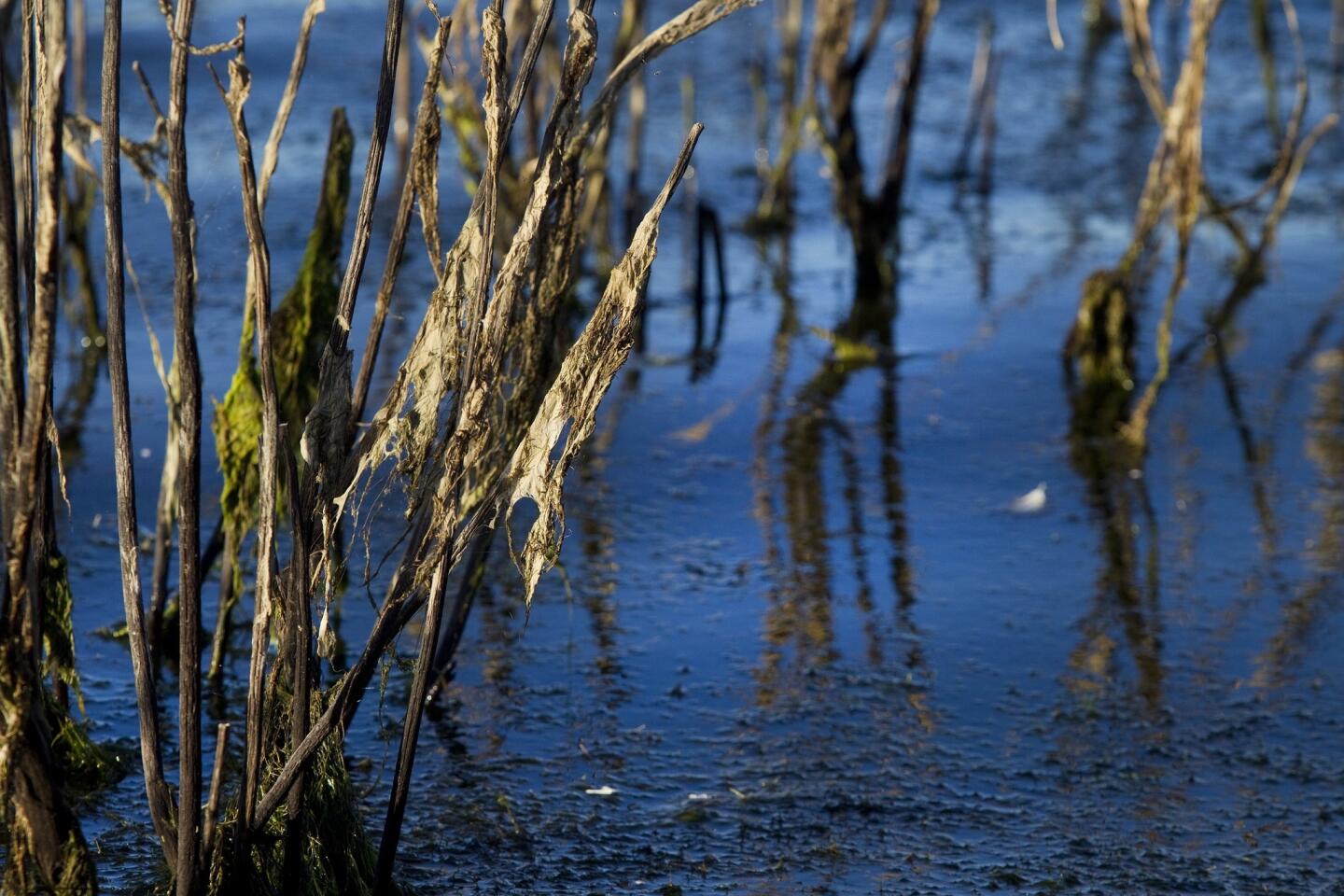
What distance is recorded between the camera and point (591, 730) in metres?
2.46

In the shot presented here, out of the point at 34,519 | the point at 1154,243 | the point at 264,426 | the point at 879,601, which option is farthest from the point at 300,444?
the point at 1154,243

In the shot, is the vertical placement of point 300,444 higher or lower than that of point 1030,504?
higher

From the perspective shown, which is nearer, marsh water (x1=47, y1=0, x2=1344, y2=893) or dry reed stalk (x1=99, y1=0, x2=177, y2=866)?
dry reed stalk (x1=99, y1=0, x2=177, y2=866)

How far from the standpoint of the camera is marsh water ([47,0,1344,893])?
2.18 m

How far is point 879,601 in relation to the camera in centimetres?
294

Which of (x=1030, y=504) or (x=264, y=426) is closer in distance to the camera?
(x=264, y=426)

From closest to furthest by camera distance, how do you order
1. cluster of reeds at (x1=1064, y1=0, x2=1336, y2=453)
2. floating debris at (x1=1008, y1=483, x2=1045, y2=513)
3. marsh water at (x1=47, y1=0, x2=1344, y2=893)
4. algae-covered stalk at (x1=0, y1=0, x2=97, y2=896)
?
algae-covered stalk at (x1=0, y1=0, x2=97, y2=896) < marsh water at (x1=47, y1=0, x2=1344, y2=893) < floating debris at (x1=1008, y1=483, x2=1045, y2=513) < cluster of reeds at (x1=1064, y1=0, x2=1336, y2=453)

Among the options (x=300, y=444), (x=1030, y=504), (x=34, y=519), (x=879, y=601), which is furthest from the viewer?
(x=1030, y=504)

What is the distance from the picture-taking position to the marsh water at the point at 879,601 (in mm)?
2180

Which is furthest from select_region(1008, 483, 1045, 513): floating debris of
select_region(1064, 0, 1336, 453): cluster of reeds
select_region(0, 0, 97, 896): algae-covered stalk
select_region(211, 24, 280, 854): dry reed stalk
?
select_region(0, 0, 97, 896): algae-covered stalk

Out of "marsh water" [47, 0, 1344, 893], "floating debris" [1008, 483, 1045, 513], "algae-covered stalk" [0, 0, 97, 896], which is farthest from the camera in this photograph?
"floating debris" [1008, 483, 1045, 513]

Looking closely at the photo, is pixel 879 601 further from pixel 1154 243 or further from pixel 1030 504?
pixel 1154 243

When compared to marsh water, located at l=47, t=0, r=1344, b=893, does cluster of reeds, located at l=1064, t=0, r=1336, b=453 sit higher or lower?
higher

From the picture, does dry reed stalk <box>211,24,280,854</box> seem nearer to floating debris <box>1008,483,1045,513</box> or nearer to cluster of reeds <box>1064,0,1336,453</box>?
floating debris <box>1008,483,1045,513</box>
